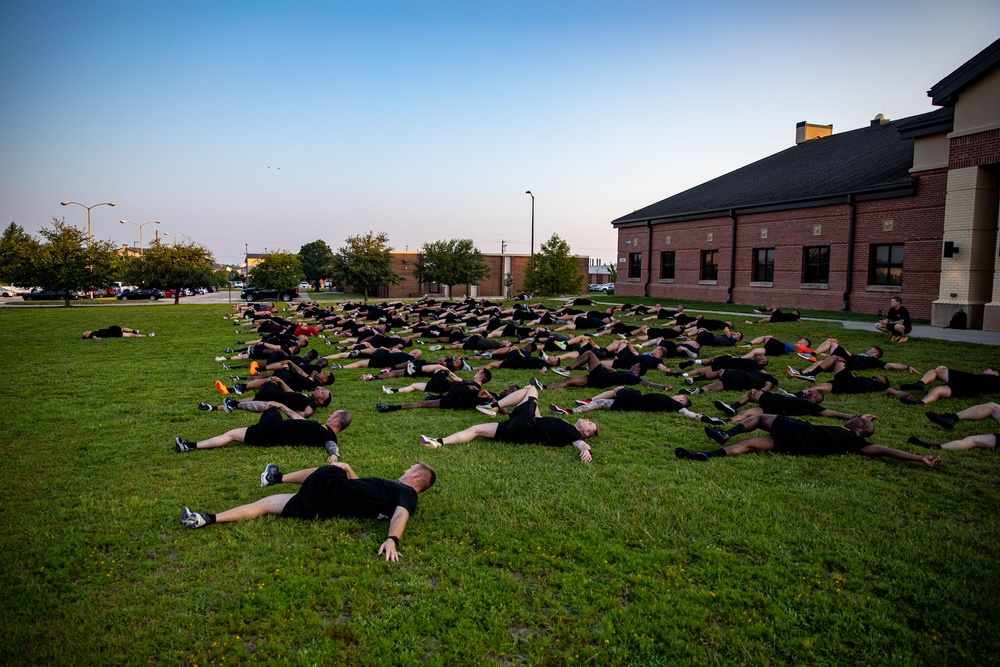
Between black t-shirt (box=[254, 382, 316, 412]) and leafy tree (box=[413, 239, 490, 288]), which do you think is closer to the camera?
black t-shirt (box=[254, 382, 316, 412])

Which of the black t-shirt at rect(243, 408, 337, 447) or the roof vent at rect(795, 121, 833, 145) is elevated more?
the roof vent at rect(795, 121, 833, 145)

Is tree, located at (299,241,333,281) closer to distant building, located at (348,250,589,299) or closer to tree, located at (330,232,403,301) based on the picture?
distant building, located at (348,250,589,299)

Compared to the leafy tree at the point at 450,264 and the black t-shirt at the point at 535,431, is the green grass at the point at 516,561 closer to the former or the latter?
the black t-shirt at the point at 535,431

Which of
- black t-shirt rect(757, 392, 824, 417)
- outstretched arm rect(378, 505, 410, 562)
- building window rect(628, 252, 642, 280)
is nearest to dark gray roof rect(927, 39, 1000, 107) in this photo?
black t-shirt rect(757, 392, 824, 417)

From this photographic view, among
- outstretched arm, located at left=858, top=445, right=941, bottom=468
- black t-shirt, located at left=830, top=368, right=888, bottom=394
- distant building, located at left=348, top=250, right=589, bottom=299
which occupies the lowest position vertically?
outstretched arm, located at left=858, top=445, right=941, bottom=468

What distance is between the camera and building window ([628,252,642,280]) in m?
41.2

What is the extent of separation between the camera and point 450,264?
56.1m

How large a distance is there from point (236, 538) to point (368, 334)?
13008mm

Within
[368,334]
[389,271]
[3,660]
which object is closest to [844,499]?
[3,660]

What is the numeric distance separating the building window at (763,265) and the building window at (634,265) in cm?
996

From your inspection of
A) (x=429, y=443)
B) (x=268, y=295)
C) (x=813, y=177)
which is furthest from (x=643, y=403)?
(x=268, y=295)

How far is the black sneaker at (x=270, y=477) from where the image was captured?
609cm

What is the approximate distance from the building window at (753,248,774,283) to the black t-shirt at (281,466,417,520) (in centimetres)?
2977

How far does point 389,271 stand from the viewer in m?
51.0
